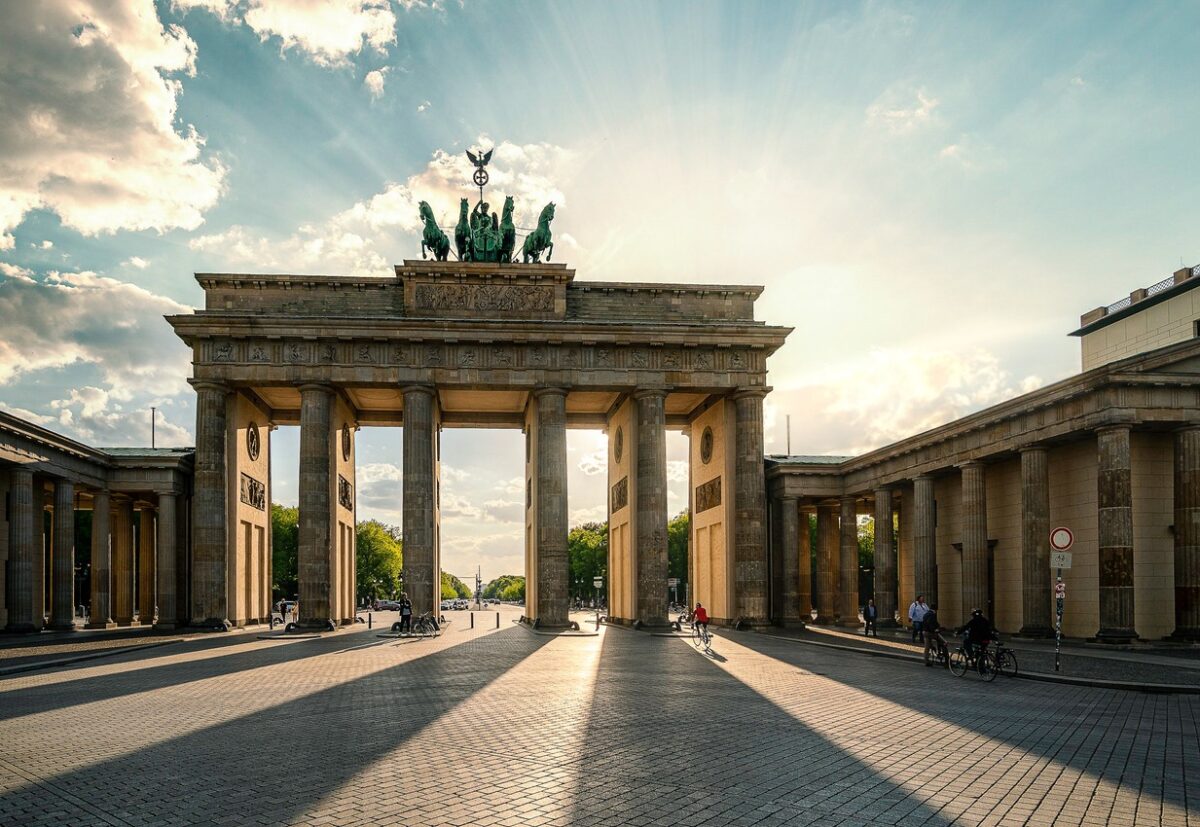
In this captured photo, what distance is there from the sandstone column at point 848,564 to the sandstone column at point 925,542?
8.76m

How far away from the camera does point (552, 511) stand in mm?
49531

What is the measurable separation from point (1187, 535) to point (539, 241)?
110ft

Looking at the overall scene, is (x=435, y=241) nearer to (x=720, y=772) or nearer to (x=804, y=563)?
(x=804, y=563)

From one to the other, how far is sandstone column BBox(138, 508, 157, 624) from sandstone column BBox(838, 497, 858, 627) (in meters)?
41.6

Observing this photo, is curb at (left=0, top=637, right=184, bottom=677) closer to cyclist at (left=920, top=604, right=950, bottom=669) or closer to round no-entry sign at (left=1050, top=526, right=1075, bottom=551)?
cyclist at (left=920, top=604, right=950, bottom=669)

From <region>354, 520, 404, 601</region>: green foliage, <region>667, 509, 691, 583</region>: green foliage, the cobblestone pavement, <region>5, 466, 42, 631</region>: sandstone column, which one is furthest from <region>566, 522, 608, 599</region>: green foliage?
the cobblestone pavement

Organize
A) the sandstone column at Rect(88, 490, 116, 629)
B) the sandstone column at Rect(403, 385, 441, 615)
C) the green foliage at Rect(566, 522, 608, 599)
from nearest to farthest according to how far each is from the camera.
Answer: the sandstone column at Rect(403, 385, 441, 615), the sandstone column at Rect(88, 490, 116, 629), the green foliage at Rect(566, 522, 608, 599)

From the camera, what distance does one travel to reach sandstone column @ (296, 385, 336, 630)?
47.7 meters

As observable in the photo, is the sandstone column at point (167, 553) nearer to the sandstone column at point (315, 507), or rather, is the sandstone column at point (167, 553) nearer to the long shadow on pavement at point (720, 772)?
the sandstone column at point (315, 507)

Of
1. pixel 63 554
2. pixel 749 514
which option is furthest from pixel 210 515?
pixel 749 514

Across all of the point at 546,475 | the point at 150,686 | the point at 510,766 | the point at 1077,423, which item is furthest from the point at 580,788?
the point at 546,475

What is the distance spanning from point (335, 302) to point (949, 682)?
36793 mm

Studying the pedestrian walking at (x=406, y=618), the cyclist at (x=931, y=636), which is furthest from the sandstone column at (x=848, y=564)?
the cyclist at (x=931, y=636)

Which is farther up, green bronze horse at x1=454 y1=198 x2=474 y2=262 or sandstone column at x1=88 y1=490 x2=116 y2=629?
green bronze horse at x1=454 y1=198 x2=474 y2=262
